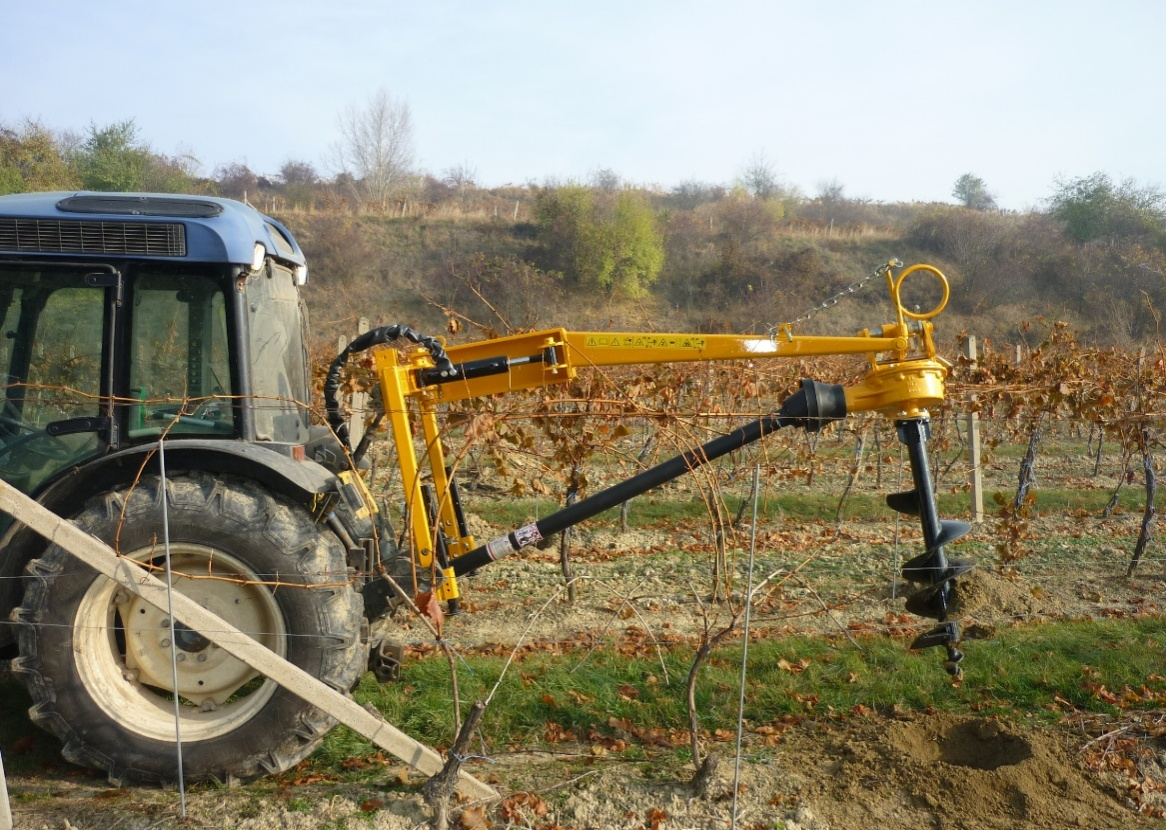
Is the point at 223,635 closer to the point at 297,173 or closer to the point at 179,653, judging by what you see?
the point at 179,653

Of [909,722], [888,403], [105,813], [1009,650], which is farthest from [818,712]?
[105,813]

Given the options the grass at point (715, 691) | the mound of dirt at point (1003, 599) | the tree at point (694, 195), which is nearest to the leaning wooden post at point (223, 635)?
the grass at point (715, 691)

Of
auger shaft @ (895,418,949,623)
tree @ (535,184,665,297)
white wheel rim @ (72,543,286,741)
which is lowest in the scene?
white wheel rim @ (72,543,286,741)

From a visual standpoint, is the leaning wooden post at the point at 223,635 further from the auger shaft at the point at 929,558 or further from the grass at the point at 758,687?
the auger shaft at the point at 929,558

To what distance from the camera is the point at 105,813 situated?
3.29 meters

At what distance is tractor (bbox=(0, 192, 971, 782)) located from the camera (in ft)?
11.4

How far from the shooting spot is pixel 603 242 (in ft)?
104

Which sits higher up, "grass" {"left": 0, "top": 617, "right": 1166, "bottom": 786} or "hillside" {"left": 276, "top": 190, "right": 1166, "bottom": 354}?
"hillside" {"left": 276, "top": 190, "right": 1166, "bottom": 354}

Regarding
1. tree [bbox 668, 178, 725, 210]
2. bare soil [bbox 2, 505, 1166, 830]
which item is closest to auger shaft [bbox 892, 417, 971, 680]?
bare soil [bbox 2, 505, 1166, 830]

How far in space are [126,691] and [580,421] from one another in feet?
12.5

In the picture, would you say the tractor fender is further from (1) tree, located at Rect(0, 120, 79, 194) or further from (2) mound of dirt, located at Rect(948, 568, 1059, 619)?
(1) tree, located at Rect(0, 120, 79, 194)

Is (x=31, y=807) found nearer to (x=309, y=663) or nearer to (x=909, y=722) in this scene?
(x=309, y=663)

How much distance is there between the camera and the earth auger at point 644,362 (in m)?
3.55

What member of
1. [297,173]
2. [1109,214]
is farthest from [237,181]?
[1109,214]
